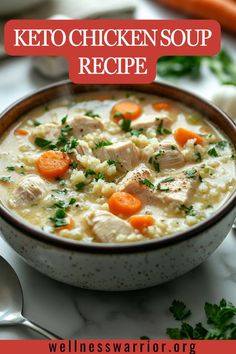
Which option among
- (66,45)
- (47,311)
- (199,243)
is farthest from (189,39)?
(47,311)

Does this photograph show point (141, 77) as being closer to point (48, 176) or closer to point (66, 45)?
point (66, 45)

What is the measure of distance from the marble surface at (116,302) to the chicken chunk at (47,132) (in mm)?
575

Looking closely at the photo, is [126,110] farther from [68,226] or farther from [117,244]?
[117,244]

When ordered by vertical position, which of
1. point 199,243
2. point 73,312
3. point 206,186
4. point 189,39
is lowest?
point 73,312

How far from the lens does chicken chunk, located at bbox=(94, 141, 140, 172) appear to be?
9.53 feet

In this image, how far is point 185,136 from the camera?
10.1 ft

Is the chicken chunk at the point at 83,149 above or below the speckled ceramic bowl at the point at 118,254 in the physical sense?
above

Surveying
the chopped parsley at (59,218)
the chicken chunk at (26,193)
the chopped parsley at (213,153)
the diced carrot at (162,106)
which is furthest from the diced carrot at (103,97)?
the chopped parsley at (59,218)

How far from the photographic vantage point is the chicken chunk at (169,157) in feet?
9.61

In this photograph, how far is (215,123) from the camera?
318 cm

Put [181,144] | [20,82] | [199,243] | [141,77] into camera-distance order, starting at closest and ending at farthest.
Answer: [199,243] → [181,144] → [141,77] → [20,82]

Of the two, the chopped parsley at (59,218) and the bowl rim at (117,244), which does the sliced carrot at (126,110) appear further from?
the bowl rim at (117,244)

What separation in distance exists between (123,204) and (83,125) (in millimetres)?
668

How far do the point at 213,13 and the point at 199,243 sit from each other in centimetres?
275
